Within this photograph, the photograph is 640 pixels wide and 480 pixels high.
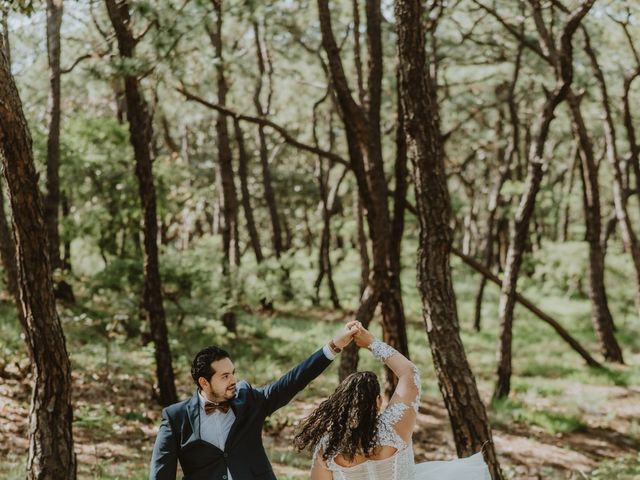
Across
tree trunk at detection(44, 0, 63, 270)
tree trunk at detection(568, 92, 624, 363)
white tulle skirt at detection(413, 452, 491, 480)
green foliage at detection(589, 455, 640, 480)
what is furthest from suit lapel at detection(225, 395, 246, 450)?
tree trunk at detection(568, 92, 624, 363)

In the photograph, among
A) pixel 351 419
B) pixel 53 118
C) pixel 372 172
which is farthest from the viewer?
pixel 53 118

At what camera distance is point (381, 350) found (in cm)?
402

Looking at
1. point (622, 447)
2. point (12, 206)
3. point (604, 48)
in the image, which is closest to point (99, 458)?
point (12, 206)

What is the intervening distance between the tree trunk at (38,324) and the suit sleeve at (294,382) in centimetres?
232

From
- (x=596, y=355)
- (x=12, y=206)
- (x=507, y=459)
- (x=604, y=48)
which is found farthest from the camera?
(x=604, y=48)

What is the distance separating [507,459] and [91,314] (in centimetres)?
1061

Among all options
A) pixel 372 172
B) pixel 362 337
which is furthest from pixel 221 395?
pixel 372 172

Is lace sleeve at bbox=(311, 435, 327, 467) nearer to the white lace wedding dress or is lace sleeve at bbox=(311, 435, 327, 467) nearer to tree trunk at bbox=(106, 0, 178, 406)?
the white lace wedding dress

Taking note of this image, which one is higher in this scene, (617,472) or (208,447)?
(208,447)

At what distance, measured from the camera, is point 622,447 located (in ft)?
36.9

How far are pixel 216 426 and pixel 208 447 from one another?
0.13 metres

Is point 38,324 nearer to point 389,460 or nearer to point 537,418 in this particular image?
point 389,460

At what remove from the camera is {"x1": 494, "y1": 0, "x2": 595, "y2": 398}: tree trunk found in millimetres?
9672

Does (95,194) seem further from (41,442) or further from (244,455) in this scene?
(244,455)
